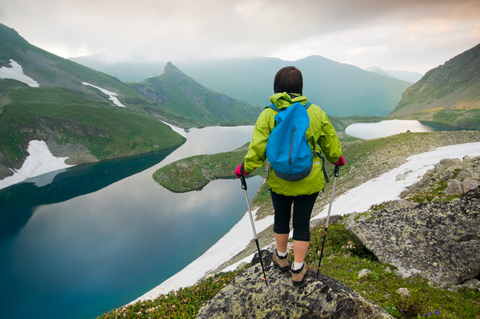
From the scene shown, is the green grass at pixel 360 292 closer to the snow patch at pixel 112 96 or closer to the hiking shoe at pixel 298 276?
the hiking shoe at pixel 298 276

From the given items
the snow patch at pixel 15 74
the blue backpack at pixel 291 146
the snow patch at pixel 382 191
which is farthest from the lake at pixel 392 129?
the snow patch at pixel 15 74

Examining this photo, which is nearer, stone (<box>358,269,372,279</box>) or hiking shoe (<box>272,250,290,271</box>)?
hiking shoe (<box>272,250,290,271</box>)

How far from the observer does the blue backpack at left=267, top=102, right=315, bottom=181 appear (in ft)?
11.3

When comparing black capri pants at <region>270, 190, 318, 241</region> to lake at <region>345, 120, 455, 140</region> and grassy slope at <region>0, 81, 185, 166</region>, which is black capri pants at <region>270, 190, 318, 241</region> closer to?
grassy slope at <region>0, 81, 185, 166</region>

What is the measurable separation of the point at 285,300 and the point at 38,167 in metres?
103

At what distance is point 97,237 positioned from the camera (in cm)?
3756

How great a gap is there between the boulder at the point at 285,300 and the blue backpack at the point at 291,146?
7.34ft

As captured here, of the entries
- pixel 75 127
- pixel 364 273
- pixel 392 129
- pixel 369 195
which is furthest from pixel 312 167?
pixel 392 129

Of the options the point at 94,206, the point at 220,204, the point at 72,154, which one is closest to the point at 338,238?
the point at 220,204

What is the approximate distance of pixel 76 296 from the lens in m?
26.0

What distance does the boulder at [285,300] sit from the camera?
3650mm

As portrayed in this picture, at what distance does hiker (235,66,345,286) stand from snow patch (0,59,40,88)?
598 feet

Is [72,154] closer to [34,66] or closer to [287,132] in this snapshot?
[287,132]

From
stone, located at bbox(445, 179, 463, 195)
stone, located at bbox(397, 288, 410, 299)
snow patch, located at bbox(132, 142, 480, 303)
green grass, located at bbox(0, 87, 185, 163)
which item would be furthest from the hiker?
green grass, located at bbox(0, 87, 185, 163)
